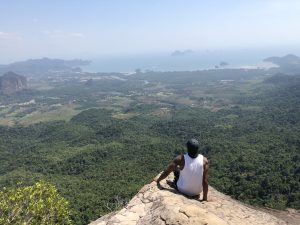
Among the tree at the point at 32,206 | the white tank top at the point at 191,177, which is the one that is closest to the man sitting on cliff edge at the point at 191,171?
the white tank top at the point at 191,177

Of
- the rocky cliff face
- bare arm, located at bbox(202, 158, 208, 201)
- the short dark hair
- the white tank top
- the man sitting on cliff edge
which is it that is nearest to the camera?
the rocky cliff face

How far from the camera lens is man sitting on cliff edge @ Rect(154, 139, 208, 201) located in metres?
14.8

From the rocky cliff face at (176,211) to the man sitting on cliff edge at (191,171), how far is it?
0.37 m

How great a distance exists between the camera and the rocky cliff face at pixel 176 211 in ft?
45.0

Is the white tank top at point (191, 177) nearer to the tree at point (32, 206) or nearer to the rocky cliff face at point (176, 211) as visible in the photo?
the rocky cliff face at point (176, 211)

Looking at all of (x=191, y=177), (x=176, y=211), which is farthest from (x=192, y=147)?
(x=176, y=211)

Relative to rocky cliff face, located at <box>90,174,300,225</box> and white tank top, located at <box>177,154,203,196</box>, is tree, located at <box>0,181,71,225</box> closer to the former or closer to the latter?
rocky cliff face, located at <box>90,174,300,225</box>

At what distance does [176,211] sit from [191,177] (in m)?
1.71

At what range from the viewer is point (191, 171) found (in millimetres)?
15016

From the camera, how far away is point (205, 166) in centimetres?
1518

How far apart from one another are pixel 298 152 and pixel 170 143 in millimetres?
41217

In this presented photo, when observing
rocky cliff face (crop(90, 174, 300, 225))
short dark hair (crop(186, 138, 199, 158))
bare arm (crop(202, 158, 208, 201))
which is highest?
short dark hair (crop(186, 138, 199, 158))

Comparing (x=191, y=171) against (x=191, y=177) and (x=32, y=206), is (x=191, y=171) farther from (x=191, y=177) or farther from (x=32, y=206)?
(x=32, y=206)

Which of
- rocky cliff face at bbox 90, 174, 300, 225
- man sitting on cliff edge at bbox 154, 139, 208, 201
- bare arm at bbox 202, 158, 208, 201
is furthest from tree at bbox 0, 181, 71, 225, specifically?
bare arm at bbox 202, 158, 208, 201
